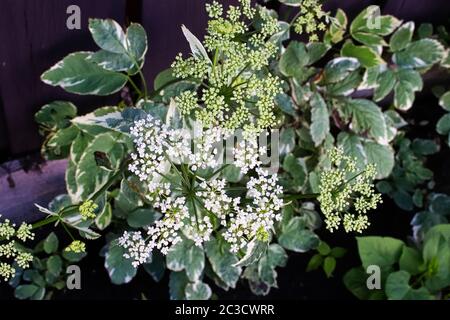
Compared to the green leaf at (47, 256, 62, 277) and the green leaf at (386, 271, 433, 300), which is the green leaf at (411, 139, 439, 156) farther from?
the green leaf at (47, 256, 62, 277)

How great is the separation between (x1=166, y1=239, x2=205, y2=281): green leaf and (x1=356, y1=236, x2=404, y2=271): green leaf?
0.61 m

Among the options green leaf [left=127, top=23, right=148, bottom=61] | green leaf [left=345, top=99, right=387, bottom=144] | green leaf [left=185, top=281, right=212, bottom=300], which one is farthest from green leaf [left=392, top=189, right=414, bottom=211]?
green leaf [left=127, top=23, right=148, bottom=61]

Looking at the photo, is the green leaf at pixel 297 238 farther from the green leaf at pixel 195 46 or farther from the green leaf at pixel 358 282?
the green leaf at pixel 195 46

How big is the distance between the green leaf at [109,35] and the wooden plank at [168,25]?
0.39ft

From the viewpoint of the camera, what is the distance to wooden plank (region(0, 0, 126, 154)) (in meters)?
1.53

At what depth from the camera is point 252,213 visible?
121 centimetres

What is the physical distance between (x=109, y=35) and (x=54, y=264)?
0.83 metres

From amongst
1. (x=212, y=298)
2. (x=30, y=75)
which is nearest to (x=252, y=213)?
(x=30, y=75)

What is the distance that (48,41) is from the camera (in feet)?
5.39

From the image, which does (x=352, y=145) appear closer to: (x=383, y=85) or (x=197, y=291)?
(x=383, y=85)

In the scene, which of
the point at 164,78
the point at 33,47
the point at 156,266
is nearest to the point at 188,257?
the point at 156,266

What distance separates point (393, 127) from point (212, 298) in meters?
0.89

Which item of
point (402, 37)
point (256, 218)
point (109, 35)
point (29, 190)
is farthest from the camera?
point (29, 190)

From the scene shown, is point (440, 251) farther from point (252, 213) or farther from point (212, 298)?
point (252, 213)
